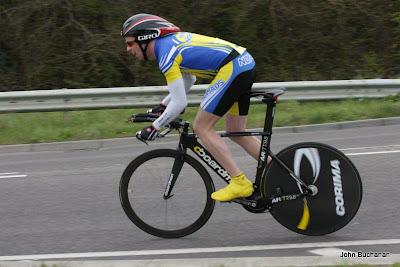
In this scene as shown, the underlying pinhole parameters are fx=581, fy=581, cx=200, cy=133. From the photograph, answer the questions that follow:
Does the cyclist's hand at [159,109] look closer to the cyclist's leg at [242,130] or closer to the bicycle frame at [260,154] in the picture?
the bicycle frame at [260,154]

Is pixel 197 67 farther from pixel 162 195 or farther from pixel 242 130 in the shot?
pixel 162 195

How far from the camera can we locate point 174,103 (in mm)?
4430

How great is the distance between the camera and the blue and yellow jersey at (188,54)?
4438mm

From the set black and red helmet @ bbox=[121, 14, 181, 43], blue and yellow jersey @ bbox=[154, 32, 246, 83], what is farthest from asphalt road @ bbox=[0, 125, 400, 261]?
black and red helmet @ bbox=[121, 14, 181, 43]

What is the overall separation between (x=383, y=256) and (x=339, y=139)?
16.2ft

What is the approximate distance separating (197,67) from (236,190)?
1.04 m

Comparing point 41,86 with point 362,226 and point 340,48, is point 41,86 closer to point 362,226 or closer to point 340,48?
point 340,48

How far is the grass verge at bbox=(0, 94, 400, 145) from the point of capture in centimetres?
1008

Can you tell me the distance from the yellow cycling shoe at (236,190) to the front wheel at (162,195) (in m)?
0.15

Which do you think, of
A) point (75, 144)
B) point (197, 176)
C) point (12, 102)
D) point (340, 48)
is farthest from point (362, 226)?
point (340, 48)

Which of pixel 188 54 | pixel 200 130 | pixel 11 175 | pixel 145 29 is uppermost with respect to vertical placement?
pixel 145 29

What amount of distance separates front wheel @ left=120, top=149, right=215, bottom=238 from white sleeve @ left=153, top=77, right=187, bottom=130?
459mm

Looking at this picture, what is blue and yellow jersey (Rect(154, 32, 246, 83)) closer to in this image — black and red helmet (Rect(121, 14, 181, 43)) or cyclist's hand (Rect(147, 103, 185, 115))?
black and red helmet (Rect(121, 14, 181, 43))

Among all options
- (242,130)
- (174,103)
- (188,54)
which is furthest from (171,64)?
(242,130)
